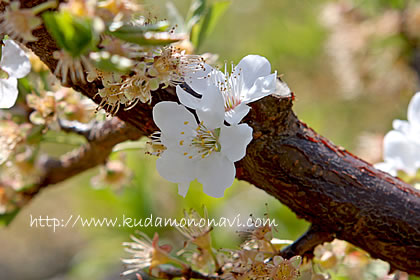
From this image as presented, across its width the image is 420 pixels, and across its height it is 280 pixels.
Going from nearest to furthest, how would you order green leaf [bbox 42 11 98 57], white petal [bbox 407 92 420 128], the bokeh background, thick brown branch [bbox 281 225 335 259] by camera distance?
green leaf [bbox 42 11 98 57] < thick brown branch [bbox 281 225 335 259] < white petal [bbox 407 92 420 128] < the bokeh background

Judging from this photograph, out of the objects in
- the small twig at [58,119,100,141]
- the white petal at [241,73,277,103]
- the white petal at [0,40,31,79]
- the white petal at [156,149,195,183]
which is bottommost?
the white petal at [156,149,195,183]

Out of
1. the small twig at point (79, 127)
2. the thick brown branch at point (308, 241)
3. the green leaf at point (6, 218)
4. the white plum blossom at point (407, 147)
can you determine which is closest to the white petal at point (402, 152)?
the white plum blossom at point (407, 147)

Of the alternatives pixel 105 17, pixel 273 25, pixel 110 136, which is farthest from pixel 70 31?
pixel 273 25

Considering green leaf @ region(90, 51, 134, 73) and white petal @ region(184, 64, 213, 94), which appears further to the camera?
white petal @ region(184, 64, 213, 94)

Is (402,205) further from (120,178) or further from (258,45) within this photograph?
(258,45)

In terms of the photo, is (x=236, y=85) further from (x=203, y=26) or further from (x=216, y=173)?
(x=203, y=26)

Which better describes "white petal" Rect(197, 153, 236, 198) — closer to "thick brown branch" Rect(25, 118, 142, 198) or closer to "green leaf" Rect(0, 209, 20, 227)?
"thick brown branch" Rect(25, 118, 142, 198)

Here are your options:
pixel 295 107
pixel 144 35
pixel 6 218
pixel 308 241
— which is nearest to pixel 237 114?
pixel 144 35

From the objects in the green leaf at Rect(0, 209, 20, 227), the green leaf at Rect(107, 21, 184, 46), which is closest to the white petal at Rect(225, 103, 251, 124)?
the green leaf at Rect(107, 21, 184, 46)
